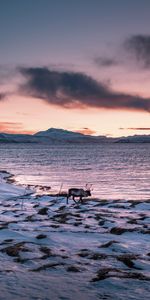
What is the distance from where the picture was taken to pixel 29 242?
44.4 feet

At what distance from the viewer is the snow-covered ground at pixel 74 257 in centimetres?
884

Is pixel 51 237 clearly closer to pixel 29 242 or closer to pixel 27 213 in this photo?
pixel 29 242

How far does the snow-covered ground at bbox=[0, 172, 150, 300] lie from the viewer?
8.84 meters

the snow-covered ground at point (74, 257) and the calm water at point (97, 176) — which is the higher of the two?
the snow-covered ground at point (74, 257)

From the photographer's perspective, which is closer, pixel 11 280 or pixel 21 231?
pixel 11 280

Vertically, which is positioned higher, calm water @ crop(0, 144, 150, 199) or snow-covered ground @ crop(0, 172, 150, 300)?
snow-covered ground @ crop(0, 172, 150, 300)

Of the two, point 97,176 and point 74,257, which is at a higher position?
point 74,257

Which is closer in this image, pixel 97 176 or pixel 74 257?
pixel 74 257

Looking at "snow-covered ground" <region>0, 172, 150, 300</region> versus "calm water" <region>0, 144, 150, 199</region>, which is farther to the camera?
"calm water" <region>0, 144, 150, 199</region>

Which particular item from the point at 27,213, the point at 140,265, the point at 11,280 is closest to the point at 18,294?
the point at 11,280

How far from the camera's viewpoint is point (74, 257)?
1173 cm

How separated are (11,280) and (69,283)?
1532 mm

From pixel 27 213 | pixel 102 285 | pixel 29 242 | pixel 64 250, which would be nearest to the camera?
pixel 102 285

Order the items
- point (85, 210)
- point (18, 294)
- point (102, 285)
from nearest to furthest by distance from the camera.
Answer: point (18, 294), point (102, 285), point (85, 210)
